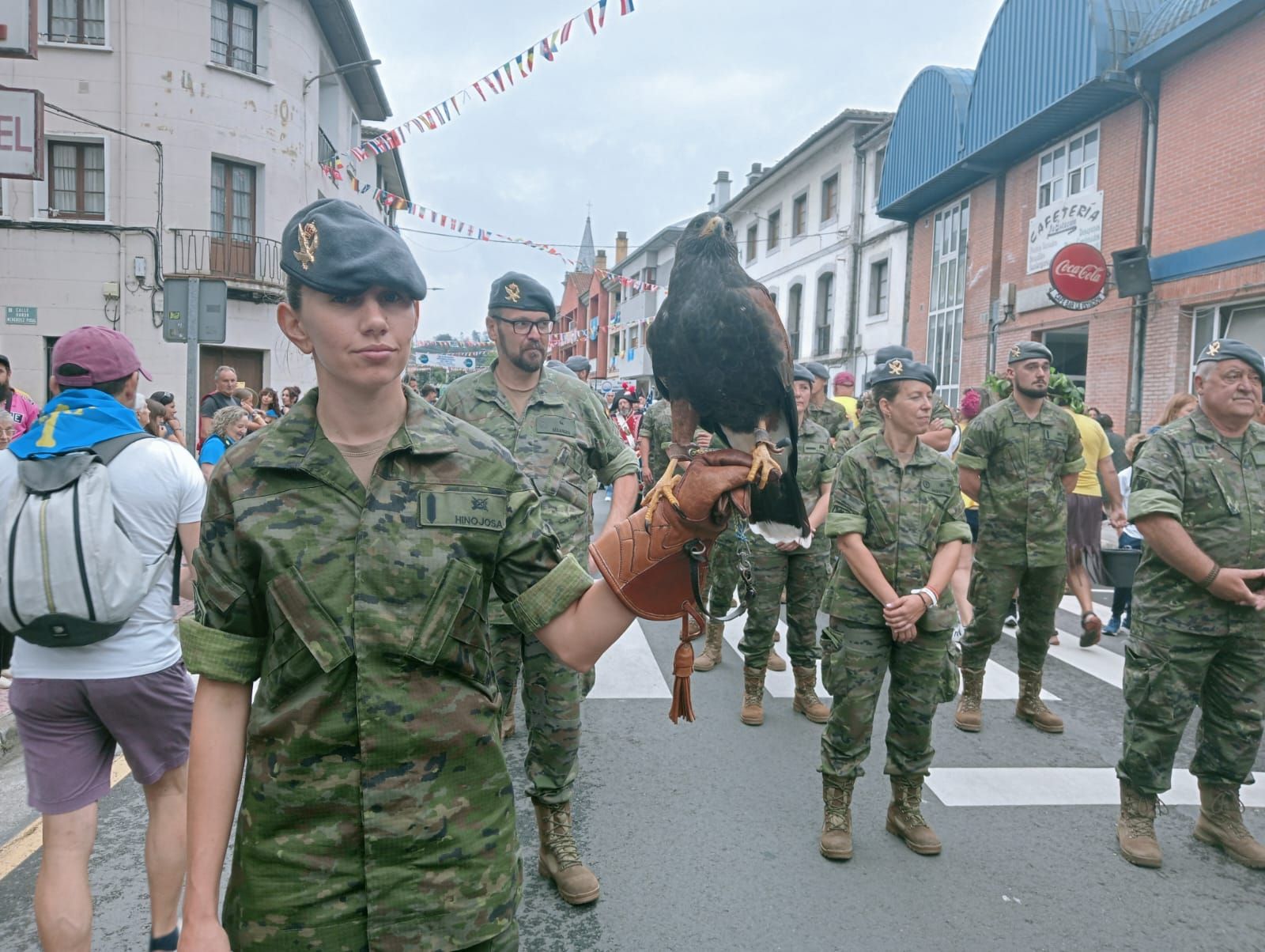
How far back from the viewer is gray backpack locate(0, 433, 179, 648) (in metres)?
2.42

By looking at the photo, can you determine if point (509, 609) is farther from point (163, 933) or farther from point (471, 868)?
point (163, 933)

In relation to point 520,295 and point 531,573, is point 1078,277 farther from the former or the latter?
point 531,573

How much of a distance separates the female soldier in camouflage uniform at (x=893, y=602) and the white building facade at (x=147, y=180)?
14.8 meters

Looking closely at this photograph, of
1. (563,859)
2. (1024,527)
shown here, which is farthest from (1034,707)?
(563,859)

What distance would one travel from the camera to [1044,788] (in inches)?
169

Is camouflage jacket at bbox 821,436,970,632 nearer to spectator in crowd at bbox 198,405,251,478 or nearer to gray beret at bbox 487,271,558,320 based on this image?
gray beret at bbox 487,271,558,320

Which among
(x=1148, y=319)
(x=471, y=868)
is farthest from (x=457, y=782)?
(x=1148, y=319)

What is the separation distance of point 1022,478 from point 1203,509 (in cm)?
151

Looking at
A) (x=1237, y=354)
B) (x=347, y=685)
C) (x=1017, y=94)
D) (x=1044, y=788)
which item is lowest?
(x=1044, y=788)

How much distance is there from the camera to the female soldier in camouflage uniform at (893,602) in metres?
3.65

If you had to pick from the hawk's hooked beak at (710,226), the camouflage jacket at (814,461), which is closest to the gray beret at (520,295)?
the hawk's hooked beak at (710,226)

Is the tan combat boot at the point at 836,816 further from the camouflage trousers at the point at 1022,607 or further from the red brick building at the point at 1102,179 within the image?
the red brick building at the point at 1102,179

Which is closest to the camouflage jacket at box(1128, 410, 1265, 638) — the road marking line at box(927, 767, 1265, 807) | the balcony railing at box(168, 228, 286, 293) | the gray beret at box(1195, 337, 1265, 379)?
the gray beret at box(1195, 337, 1265, 379)

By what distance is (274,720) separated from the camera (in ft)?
5.20
